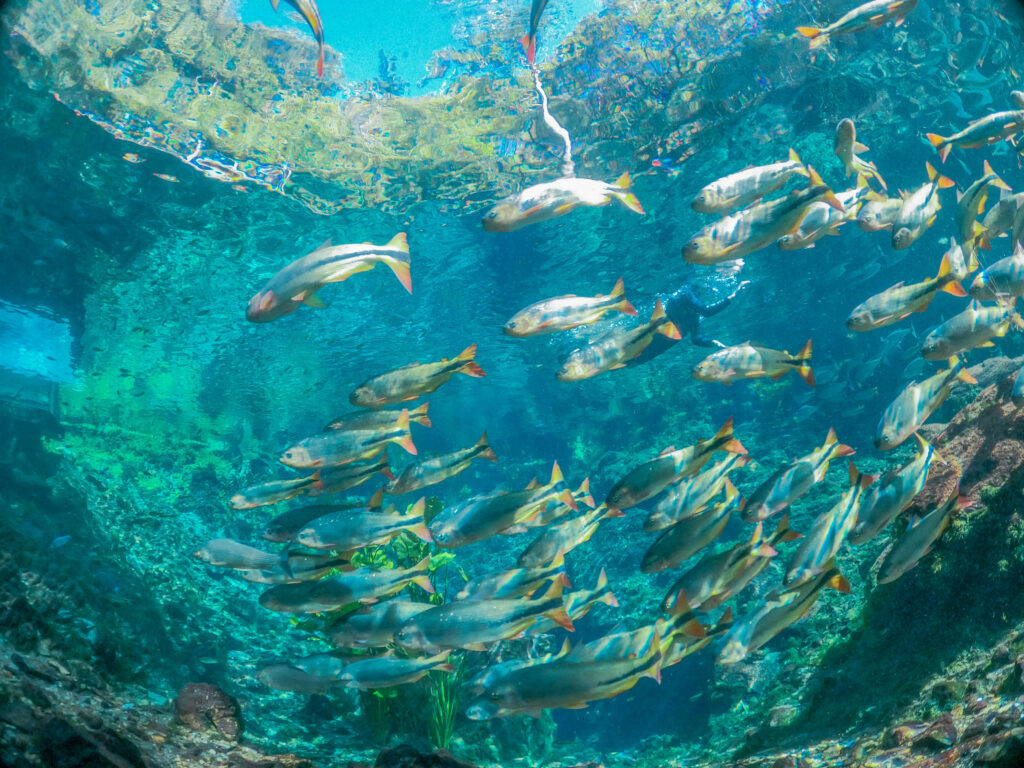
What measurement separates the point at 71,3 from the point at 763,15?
43.6 ft

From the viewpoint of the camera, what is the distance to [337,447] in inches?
178

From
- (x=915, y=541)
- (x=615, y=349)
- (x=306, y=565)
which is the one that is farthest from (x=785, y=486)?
(x=306, y=565)

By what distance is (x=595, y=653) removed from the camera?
3.85 meters

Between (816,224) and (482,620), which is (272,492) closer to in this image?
(482,620)

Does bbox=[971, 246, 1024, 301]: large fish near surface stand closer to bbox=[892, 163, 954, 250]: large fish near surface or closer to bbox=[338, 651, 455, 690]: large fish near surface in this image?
bbox=[892, 163, 954, 250]: large fish near surface

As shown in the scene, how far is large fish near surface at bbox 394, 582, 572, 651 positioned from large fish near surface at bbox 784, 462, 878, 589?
1781mm

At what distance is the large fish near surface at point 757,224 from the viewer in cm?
433

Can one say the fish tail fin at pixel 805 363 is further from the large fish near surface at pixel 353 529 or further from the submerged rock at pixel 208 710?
the submerged rock at pixel 208 710

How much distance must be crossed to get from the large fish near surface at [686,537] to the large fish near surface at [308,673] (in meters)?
2.96

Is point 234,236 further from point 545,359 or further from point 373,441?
point 545,359

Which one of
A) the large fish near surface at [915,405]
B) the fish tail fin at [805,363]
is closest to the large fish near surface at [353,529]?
the fish tail fin at [805,363]

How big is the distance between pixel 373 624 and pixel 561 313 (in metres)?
3.11

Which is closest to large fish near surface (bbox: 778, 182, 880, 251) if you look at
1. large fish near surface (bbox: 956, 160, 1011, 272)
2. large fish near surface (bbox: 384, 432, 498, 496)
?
large fish near surface (bbox: 956, 160, 1011, 272)

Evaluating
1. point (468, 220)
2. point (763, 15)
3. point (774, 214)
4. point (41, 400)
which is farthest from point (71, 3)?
point (41, 400)
